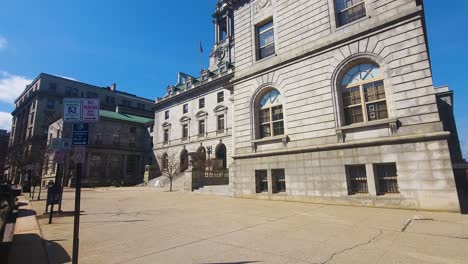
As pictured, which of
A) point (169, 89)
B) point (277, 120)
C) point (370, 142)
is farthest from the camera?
point (169, 89)

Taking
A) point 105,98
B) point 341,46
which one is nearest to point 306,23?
point 341,46

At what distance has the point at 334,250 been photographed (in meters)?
4.95

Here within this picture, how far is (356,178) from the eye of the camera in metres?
11.9

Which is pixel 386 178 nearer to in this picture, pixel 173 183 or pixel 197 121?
pixel 173 183

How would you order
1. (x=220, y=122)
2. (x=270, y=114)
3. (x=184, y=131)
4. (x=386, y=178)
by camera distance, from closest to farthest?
(x=386, y=178), (x=270, y=114), (x=220, y=122), (x=184, y=131)

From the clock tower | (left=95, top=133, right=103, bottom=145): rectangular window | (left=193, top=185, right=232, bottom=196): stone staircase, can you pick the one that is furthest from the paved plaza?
the clock tower

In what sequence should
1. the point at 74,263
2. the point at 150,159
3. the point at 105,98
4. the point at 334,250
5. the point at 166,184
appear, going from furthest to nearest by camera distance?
the point at 105,98 < the point at 150,159 < the point at 166,184 < the point at 334,250 < the point at 74,263

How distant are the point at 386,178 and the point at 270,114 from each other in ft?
23.7

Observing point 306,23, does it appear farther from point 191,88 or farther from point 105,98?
point 105,98

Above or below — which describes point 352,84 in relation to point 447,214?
above

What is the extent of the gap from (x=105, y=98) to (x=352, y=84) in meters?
74.3

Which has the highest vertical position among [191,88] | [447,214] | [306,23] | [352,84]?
[191,88]

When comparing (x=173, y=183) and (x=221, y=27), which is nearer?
(x=173, y=183)

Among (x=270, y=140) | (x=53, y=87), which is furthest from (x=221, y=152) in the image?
(x=53, y=87)
